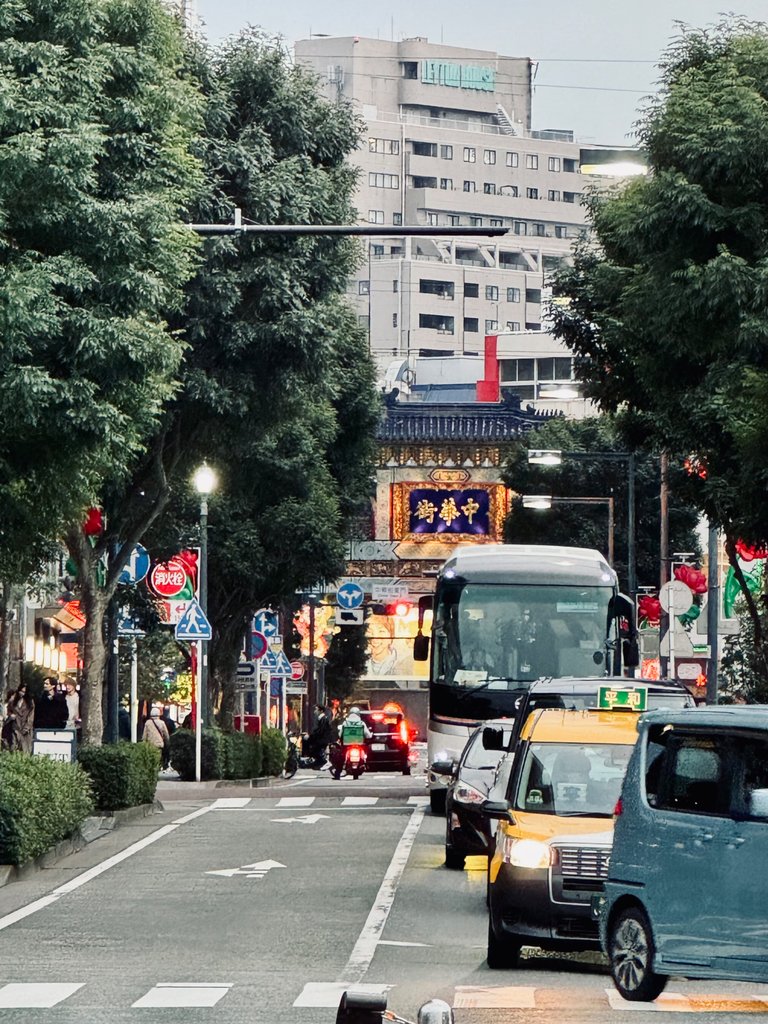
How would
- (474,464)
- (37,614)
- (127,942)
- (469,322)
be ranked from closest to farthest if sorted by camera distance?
(127,942) < (37,614) < (474,464) < (469,322)

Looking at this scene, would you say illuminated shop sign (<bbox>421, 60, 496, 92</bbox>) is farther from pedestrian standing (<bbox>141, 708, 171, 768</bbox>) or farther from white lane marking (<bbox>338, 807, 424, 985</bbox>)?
white lane marking (<bbox>338, 807, 424, 985</bbox>)

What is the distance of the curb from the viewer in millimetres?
23797

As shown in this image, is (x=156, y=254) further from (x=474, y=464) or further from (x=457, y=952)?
(x=474, y=464)

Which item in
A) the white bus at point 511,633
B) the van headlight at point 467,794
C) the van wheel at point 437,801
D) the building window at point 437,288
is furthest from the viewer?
the building window at point 437,288

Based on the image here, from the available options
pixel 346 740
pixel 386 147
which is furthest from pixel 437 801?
pixel 386 147

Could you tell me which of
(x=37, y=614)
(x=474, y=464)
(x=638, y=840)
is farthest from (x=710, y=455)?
(x=474, y=464)

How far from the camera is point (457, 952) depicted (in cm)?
1719

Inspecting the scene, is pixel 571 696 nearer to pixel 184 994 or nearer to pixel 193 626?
pixel 184 994

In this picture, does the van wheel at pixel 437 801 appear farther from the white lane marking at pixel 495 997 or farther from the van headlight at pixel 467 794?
the white lane marking at pixel 495 997

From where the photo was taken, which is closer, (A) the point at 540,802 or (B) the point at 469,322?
(A) the point at 540,802

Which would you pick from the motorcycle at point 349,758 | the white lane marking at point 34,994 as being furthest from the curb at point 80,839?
the motorcycle at point 349,758

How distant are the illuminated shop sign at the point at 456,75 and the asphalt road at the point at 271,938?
472 feet

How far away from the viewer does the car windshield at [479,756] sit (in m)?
24.0

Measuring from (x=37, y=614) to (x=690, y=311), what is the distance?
194 ft
